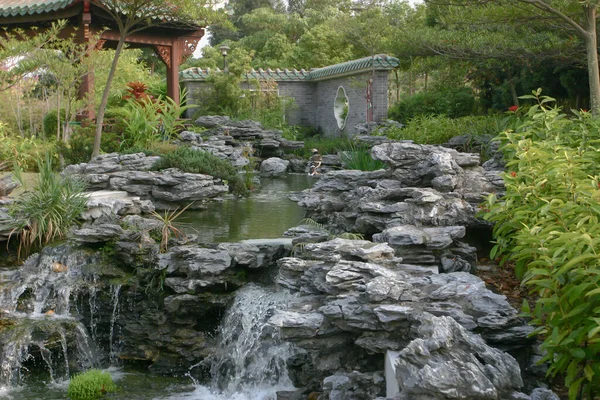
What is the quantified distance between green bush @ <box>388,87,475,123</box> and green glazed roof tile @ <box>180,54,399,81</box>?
1224mm

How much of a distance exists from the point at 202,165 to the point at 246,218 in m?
1.93

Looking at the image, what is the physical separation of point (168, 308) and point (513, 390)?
3.66 meters

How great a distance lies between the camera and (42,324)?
676 cm

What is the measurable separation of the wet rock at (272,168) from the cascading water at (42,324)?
7.49 metres

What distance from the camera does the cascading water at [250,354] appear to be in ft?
20.3

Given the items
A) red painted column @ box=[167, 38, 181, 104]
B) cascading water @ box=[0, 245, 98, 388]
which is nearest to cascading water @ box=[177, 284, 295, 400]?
Answer: cascading water @ box=[0, 245, 98, 388]

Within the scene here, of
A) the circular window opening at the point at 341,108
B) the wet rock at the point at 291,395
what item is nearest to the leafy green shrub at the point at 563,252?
the wet rock at the point at 291,395

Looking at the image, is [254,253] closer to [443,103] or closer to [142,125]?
[142,125]

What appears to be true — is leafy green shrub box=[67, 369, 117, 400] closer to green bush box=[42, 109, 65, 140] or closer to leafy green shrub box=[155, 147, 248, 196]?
leafy green shrub box=[155, 147, 248, 196]

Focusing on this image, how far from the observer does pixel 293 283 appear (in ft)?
19.7

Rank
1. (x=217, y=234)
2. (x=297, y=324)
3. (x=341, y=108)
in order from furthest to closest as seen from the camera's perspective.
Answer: (x=341, y=108)
(x=217, y=234)
(x=297, y=324)

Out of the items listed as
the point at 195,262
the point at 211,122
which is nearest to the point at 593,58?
the point at 195,262

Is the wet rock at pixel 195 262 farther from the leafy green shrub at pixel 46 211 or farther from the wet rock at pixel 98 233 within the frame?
the leafy green shrub at pixel 46 211

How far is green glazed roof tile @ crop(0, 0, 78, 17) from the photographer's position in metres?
12.7
